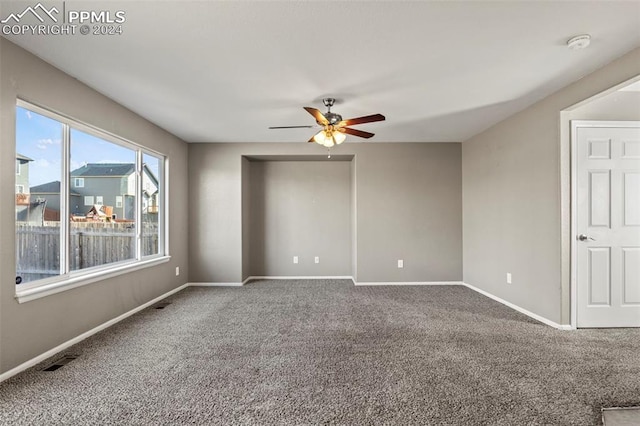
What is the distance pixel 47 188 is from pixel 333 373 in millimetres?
2888

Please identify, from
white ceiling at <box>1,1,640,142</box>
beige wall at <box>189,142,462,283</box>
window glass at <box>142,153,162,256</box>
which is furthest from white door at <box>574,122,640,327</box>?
window glass at <box>142,153,162,256</box>

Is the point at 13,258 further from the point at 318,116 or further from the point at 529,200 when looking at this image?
the point at 529,200

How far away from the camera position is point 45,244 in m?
2.59

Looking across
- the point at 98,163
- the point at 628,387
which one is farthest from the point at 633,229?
the point at 98,163

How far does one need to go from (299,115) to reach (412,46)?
1.80m

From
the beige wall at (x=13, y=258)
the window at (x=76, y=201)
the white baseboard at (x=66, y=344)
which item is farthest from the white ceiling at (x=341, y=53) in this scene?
the white baseboard at (x=66, y=344)

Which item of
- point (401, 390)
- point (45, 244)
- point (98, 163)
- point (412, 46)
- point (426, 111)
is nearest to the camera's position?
point (401, 390)

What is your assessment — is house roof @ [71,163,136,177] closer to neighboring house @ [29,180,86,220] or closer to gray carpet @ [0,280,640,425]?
neighboring house @ [29,180,86,220]

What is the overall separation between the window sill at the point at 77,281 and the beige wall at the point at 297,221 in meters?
2.07

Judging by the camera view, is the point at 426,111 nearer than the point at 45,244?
No

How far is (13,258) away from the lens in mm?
2195

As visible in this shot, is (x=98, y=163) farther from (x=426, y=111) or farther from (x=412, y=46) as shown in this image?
(x=426, y=111)

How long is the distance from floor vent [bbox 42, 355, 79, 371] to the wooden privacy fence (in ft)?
2.29

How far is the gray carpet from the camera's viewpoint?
Result: 1753 mm
